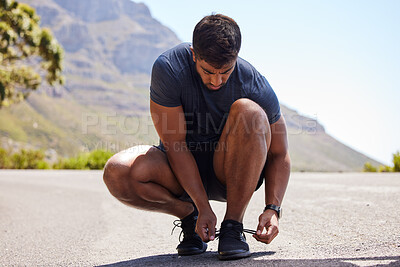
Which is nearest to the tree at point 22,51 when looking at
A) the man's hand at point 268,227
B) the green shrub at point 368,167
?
the green shrub at point 368,167

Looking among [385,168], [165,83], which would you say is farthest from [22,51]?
[165,83]

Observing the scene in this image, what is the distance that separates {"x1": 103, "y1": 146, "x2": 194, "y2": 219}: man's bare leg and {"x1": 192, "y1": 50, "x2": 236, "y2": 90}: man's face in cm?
54

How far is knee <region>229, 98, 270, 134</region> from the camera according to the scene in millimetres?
2191

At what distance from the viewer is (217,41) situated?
6.63 ft

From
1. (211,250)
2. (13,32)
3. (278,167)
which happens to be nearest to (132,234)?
(211,250)

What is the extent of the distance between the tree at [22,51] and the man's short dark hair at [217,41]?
452 inches

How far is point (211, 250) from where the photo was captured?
2.62 metres

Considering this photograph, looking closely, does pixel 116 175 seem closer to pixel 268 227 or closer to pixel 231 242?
pixel 231 242

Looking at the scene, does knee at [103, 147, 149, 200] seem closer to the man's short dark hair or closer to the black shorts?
the black shorts

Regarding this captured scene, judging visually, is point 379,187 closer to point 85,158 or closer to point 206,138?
point 206,138

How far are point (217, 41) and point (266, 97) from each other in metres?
0.51

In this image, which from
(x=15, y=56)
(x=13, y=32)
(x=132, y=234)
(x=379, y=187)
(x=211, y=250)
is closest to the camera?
(x=211, y=250)

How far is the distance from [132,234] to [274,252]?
1.55 metres

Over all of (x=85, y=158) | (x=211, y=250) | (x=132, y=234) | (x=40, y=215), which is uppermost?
(x=211, y=250)
